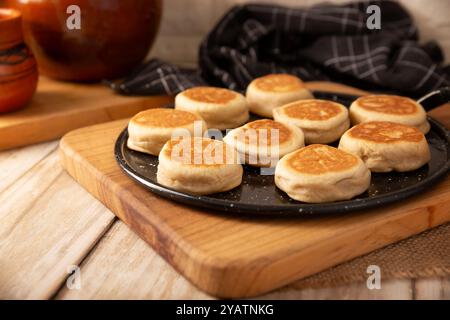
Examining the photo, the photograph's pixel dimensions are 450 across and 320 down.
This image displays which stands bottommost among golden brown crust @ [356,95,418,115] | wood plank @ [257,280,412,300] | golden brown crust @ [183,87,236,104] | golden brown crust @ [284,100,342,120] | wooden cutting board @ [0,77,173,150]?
wooden cutting board @ [0,77,173,150]

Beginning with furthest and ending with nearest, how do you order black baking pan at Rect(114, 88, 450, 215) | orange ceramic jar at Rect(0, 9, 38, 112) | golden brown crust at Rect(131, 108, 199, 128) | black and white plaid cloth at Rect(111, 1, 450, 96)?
1. black and white plaid cloth at Rect(111, 1, 450, 96)
2. orange ceramic jar at Rect(0, 9, 38, 112)
3. golden brown crust at Rect(131, 108, 199, 128)
4. black baking pan at Rect(114, 88, 450, 215)

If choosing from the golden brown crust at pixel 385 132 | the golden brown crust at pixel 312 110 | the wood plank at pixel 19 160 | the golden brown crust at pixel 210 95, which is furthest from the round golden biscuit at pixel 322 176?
the wood plank at pixel 19 160

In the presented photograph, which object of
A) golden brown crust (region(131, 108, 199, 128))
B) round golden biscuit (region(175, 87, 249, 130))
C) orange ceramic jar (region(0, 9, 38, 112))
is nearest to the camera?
golden brown crust (region(131, 108, 199, 128))

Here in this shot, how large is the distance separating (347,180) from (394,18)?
3.49 feet

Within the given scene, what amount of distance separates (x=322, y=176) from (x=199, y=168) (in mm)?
219

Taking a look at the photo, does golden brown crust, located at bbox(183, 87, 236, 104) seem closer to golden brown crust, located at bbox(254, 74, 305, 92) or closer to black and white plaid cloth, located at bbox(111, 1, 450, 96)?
golden brown crust, located at bbox(254, 74, 305, 92)

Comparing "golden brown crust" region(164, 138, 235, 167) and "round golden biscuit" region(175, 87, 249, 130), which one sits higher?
"golden brown crust" region(164, 138, 235, 167)

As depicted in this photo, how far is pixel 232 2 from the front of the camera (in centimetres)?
217

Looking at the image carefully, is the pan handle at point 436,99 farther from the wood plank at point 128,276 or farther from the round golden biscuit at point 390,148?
the wood plank at point 128,276

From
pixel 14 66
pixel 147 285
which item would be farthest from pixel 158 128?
pixel 14 66

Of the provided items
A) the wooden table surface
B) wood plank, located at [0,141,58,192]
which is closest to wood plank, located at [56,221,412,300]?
the wooden table surface

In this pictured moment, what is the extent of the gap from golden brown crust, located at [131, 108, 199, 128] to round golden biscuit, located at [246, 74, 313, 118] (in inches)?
8.9

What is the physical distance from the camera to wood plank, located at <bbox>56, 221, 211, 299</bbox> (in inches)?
37.9
